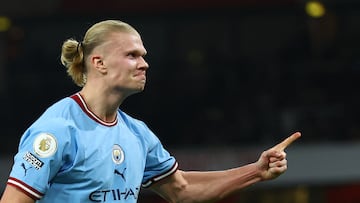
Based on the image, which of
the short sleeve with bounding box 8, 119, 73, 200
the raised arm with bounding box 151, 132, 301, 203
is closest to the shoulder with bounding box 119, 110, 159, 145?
the raised arm with bounding box 151, 132, 301, 203

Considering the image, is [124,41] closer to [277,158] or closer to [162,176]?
[162,176]

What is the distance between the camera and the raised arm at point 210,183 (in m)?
5.10

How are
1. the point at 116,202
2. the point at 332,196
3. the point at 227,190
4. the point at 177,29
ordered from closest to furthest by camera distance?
1. the point at 116,202
2. the point at 227,190
3. the point at 332,196
4. the point at 177,29

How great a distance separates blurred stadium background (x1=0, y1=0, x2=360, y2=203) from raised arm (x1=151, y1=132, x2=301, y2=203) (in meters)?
7.41

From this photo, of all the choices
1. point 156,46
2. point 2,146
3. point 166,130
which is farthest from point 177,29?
point 2,146

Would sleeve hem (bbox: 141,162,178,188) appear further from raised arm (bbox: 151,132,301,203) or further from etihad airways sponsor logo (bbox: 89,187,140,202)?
etihad airways sponsor logo (bbox: 89,187,140,202)

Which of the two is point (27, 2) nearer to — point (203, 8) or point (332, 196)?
point (203, 8)

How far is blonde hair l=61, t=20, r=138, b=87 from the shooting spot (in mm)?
4918

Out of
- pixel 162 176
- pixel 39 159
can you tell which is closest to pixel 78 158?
pixel 39 159

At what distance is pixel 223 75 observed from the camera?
13758 mm

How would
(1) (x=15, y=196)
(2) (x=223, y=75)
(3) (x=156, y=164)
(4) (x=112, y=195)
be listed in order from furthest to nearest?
(2) (x=223, y=75) → (3) (x=156, y=164) → (4) (x=112, y=195) → (1) (x=15, y=196)

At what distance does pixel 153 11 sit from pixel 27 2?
172cm

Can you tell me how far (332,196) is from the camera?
12.8 meters

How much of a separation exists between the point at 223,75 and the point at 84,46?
349 inches
